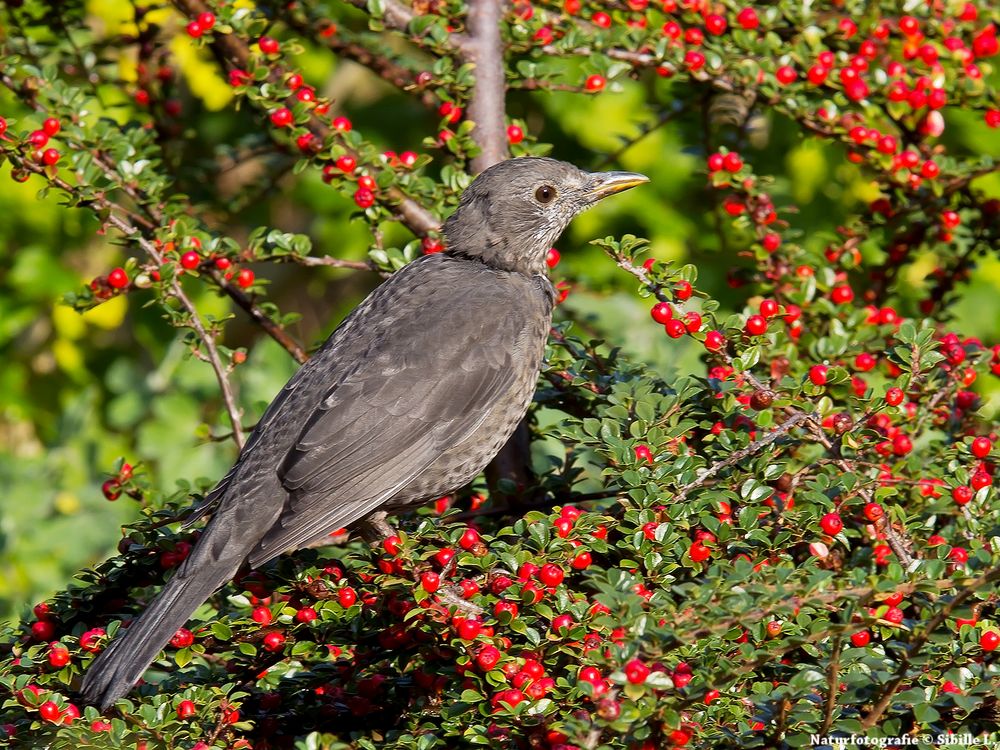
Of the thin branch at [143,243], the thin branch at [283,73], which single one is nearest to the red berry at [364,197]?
the thin branch at [283,73]

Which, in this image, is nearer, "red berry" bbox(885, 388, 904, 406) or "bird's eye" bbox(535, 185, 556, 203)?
Result: "red berry" bbox(885, 388, 904, 406)

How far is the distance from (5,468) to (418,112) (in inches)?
111

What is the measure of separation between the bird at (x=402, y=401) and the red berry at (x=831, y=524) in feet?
3.55

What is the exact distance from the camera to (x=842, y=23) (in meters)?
3.65

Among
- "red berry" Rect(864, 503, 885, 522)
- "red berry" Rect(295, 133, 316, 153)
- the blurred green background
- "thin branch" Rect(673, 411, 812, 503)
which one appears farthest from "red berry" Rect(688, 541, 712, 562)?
the blurred green background

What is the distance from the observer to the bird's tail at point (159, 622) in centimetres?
242

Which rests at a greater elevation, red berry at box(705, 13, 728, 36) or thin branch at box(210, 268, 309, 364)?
red berry at box(705, 13, 728, 36)

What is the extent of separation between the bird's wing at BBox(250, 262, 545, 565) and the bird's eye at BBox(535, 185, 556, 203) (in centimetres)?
41

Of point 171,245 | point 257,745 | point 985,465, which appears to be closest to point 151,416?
point 171,245

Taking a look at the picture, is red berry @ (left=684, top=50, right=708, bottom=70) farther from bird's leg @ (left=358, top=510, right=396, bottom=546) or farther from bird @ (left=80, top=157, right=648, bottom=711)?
bird's leg @ (left=358, top=510, right=396, bottom=546)

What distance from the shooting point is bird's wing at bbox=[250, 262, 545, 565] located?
3135mm

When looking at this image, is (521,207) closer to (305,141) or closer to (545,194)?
(545,194)

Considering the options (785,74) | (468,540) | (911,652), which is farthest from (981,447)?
(785,74)

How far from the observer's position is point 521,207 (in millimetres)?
3688
